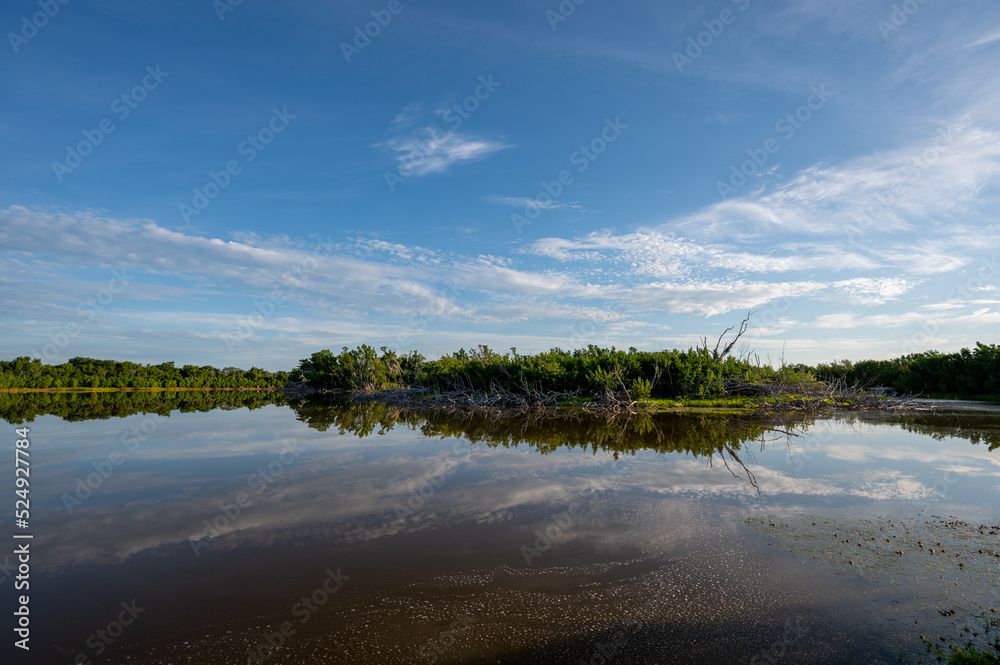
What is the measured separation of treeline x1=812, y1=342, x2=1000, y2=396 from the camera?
22.9 metres

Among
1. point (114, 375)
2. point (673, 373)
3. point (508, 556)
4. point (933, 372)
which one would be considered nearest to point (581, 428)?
point (673, 373)

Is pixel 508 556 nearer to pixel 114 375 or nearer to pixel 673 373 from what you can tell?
pixel 673 373

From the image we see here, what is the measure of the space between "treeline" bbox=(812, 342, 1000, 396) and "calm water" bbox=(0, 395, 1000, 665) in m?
18.2

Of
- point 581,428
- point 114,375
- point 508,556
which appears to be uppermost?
point 114,375

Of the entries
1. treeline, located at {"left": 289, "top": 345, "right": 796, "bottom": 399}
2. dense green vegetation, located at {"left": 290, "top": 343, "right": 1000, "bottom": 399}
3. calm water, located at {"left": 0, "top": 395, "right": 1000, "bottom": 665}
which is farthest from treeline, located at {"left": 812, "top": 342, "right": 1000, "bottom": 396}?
calm water, located at {"left": 0, "top": 395, "right": 1000, "bottom": 665}

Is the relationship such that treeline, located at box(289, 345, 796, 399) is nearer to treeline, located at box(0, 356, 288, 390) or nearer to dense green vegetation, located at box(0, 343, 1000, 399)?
dense green vegetation, located at box(0, 343, 1000, 399)

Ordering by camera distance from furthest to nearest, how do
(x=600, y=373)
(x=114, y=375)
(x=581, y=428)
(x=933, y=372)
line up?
(x=114, y=375) → (x=933, y=372) → (x=600, y=373) → (x=581, y=428)

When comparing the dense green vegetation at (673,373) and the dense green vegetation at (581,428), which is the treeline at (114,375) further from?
the dense green vegetation at (581,428)

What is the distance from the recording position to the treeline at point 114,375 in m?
36.6

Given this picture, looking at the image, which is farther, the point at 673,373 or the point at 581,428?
the point at 673,373

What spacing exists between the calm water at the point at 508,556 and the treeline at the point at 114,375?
122 feet

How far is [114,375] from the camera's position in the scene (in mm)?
40719

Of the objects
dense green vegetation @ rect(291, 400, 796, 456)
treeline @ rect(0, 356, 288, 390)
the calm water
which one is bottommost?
the calm water

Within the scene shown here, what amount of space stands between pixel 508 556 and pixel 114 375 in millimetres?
49191
